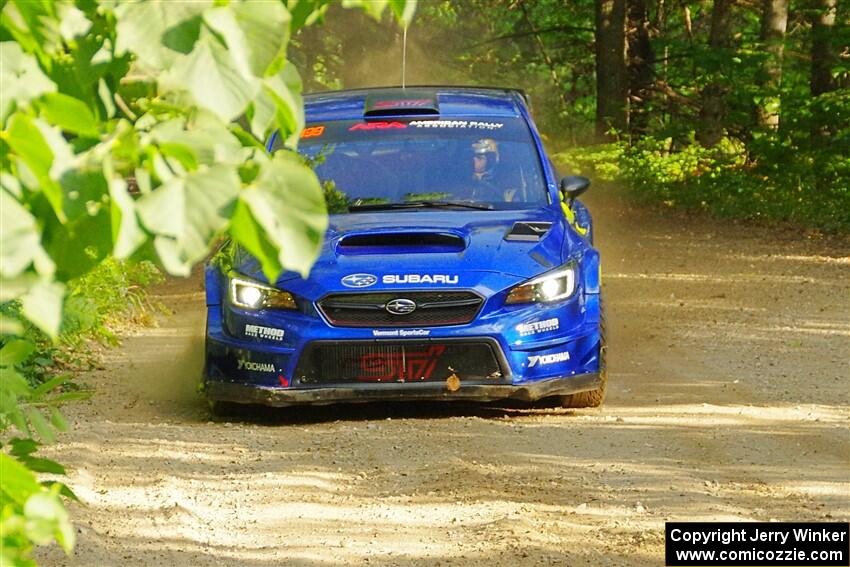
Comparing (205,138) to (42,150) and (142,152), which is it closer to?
(142,152)

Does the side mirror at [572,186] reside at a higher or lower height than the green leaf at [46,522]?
lower

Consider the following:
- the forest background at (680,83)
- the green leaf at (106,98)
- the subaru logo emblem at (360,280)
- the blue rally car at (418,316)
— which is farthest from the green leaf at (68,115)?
the forest background at (680,83)

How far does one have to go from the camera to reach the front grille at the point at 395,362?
24.5 feet

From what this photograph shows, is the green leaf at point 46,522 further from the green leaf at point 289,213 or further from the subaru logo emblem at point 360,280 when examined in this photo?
the subaru logo emblem at point 360,280

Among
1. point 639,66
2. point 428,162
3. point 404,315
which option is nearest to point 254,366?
point 404,315

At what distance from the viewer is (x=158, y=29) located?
1563 millimetres

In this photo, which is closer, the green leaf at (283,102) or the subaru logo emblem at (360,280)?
the green leaf at (283,102)

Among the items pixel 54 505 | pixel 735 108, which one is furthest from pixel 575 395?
pixel 735 108

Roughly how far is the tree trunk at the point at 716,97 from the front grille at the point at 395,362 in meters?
16.9

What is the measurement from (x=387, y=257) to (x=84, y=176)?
5.89 metres

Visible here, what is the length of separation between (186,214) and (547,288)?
624 cm

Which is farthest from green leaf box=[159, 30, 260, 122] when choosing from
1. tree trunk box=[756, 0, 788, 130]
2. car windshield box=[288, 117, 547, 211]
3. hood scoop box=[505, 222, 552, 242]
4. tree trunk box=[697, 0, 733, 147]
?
tree trunk box=[697, 0, 733, 147]

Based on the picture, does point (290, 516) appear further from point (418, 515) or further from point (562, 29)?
point (562, 29)

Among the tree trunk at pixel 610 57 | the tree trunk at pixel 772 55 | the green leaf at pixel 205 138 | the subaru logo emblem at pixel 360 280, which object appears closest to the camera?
the green leaf at pixel 205 138
